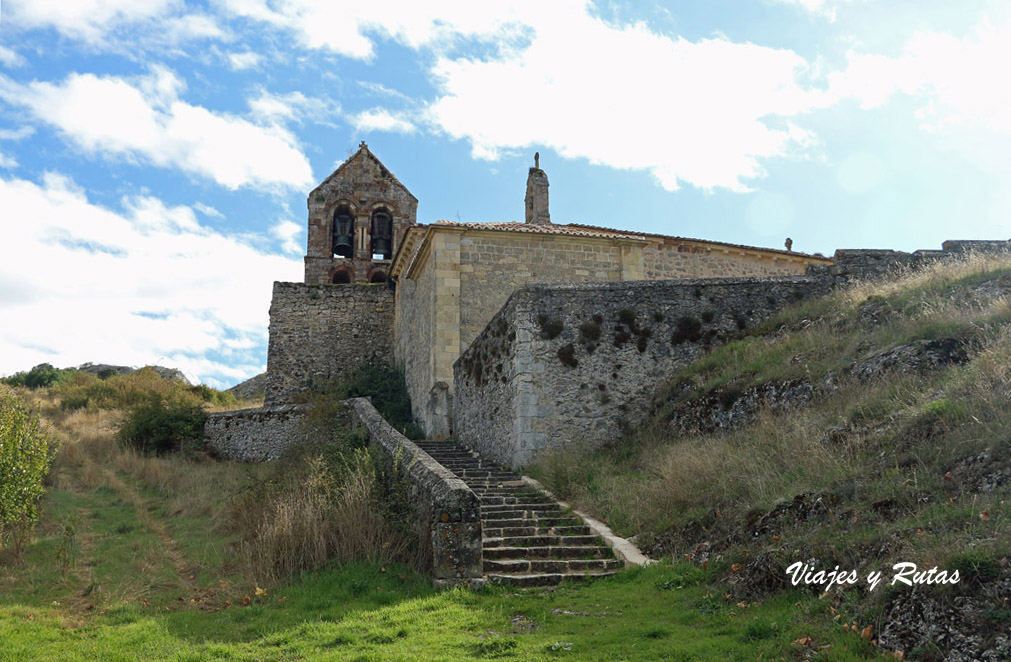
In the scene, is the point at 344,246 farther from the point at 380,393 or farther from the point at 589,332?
the point at 589,332

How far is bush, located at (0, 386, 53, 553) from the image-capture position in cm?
977

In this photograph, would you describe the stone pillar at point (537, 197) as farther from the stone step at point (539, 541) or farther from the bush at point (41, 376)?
the bush at point (41, 376)

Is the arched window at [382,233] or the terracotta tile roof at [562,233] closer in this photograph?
the terracotta tile roof at [562,233]

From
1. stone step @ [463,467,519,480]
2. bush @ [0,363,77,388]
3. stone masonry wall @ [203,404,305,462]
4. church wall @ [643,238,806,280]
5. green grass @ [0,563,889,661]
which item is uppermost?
church wall @ [643,238,806,280]

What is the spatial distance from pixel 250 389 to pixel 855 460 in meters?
36.8

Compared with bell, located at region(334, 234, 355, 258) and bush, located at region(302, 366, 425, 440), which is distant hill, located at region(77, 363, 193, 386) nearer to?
bell, located at region(334, 234, 355, 258)

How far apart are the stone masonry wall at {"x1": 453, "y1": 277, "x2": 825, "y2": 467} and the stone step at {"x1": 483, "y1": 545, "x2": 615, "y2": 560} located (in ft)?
12.6

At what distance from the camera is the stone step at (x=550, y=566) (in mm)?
8430

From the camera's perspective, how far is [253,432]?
2169 centimetres

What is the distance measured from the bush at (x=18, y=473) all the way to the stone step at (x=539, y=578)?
616cm

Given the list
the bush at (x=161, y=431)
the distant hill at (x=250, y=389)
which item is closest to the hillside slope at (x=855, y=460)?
the bush at (x=161, y=431)

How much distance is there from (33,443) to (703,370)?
1044cm

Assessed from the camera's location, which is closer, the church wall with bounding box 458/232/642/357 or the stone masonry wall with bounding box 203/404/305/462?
the church wall with bounding box 458/232/642/357

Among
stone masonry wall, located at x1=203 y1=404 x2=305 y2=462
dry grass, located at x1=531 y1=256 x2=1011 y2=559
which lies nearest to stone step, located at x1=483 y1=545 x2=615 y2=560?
dry grass, located at x1=531 y1=256 x2=1011 y2=559
